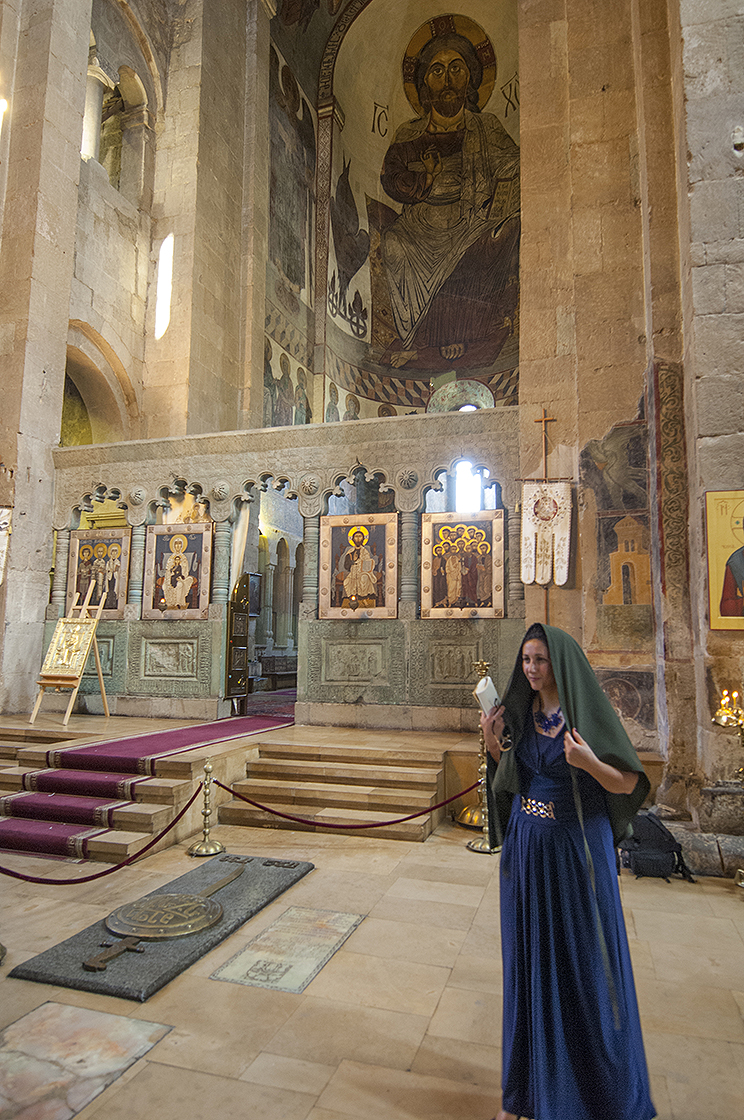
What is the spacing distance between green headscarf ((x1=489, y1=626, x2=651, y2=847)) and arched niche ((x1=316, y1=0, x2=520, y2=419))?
17736 millimetres

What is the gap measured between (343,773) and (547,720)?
4.73 metres

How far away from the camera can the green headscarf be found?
230 cm

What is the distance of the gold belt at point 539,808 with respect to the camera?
7.89 ft

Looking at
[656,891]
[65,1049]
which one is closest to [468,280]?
[656,891]

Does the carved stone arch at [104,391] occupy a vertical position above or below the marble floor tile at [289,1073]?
above

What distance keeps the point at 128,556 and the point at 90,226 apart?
20.4 feet

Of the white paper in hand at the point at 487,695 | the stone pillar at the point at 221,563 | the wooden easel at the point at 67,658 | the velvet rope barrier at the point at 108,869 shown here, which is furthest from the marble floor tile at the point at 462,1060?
the stone pillar at the point at 221,563

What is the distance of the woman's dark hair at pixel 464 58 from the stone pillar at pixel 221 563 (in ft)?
58.4

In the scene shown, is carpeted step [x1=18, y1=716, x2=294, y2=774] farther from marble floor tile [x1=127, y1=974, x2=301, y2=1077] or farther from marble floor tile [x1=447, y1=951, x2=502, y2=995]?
marble floor tile [x1=447, y1=951, x2=502, y2=995]

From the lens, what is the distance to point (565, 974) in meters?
2.29

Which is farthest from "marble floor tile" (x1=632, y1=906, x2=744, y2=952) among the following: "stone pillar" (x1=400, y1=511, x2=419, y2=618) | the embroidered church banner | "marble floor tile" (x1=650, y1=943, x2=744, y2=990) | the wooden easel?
the wooden easel

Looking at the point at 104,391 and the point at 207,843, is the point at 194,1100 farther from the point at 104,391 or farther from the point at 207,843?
the point at 104,391

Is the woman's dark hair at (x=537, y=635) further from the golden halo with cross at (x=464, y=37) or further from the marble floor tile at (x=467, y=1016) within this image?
the golden halo with cross at (x=464, y=37)

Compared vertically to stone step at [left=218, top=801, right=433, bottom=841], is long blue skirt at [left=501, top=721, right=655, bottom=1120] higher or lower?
higher
